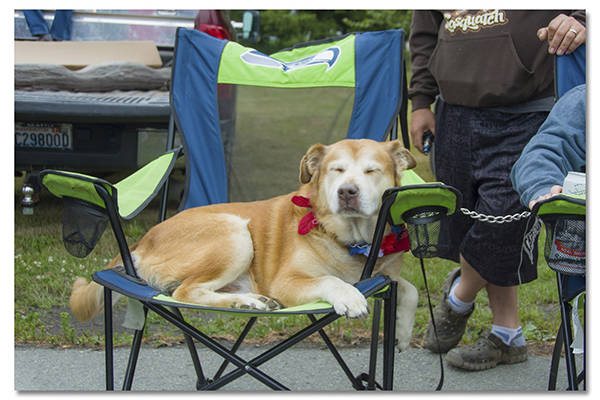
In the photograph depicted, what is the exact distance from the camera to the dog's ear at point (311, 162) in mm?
2674

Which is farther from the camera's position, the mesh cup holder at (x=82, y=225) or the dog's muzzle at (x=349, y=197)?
the dog's muzzle at (x=349, y=197)

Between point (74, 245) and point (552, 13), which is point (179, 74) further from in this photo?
point (552, 13)

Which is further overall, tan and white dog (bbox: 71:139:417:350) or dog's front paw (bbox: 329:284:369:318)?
tan and white dog (bbox: 71:139:417:350)

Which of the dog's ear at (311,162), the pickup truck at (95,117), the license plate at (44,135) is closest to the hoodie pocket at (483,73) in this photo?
the dog's ear at (311,162)

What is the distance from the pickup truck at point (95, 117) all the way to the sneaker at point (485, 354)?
66.2 inches

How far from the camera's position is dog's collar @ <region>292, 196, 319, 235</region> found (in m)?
2.66

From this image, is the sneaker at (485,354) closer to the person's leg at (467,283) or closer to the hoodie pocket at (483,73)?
the person's leg at (467,283)

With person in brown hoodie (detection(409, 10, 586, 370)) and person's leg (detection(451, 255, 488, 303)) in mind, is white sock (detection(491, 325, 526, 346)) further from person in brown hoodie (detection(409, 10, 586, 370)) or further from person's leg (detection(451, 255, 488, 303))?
person's leg (detection(451, 255, 488, 303))

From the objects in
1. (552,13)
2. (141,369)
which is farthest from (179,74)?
(552,13)

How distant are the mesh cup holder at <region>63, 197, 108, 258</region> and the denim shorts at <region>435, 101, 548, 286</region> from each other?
4.58 ft

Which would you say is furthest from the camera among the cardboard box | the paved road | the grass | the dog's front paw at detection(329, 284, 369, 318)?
the cardboard box

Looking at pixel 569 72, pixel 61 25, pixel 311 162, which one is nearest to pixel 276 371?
pixel 311 162

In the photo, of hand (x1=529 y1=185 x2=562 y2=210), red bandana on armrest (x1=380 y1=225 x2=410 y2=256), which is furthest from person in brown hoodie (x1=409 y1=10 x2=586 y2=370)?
hand (x1=529 y1=185 x2=562 y2=210)

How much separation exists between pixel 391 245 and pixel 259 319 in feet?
4.58
